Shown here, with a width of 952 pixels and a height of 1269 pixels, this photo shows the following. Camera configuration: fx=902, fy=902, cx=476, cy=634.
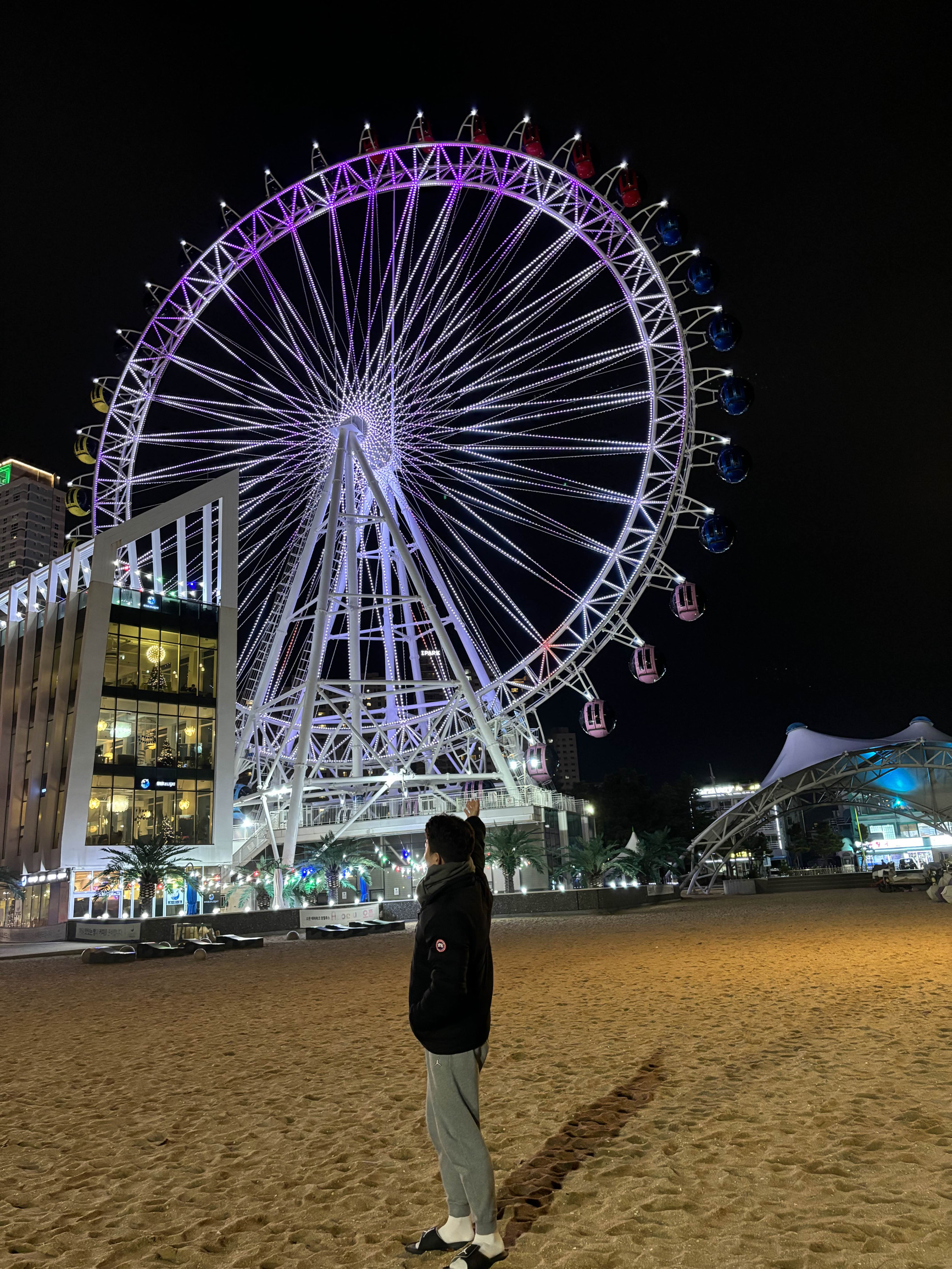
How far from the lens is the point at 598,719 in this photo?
3725 centimetres

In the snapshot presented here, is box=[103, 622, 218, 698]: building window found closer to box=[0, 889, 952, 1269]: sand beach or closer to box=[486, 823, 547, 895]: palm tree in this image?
box=[486, 823, 547, 895]: palm tree

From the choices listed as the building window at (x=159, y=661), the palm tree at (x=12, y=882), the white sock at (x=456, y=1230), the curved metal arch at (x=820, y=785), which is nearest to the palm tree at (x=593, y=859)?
the curved metal arch at (x=820, y=785)

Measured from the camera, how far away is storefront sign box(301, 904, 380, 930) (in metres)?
33.1

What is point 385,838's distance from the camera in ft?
180

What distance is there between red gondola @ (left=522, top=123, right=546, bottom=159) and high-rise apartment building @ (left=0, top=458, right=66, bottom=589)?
145065mm

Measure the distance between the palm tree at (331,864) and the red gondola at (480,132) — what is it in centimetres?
3093

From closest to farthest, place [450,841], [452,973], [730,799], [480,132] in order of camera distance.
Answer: [452,973]
[450,841]
[480,132]
[730,799]

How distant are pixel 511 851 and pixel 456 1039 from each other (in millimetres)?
38039

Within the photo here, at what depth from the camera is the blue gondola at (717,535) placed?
33.3m

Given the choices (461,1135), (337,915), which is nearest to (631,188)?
(337,915)

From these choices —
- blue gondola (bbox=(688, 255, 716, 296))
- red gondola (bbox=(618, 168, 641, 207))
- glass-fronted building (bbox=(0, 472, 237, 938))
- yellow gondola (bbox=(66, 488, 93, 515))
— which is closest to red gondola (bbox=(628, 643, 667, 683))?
blue gondola (bbox=(688, 255, 716, 296))

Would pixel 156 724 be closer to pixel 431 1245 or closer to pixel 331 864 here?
pixel 331 864

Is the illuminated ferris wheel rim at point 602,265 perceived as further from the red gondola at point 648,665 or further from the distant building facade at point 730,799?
the distant building facade at point 730,799

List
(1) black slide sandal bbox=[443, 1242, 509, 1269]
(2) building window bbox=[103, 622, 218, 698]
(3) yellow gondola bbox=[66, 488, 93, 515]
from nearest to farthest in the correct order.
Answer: (1) black slide sandal bbox=[443, 1242, 509, 1269] → (3) yellow gondola bbox=[66, 488, 93, 515] → (2) building window bbox=[103, 622, 218, 698]
